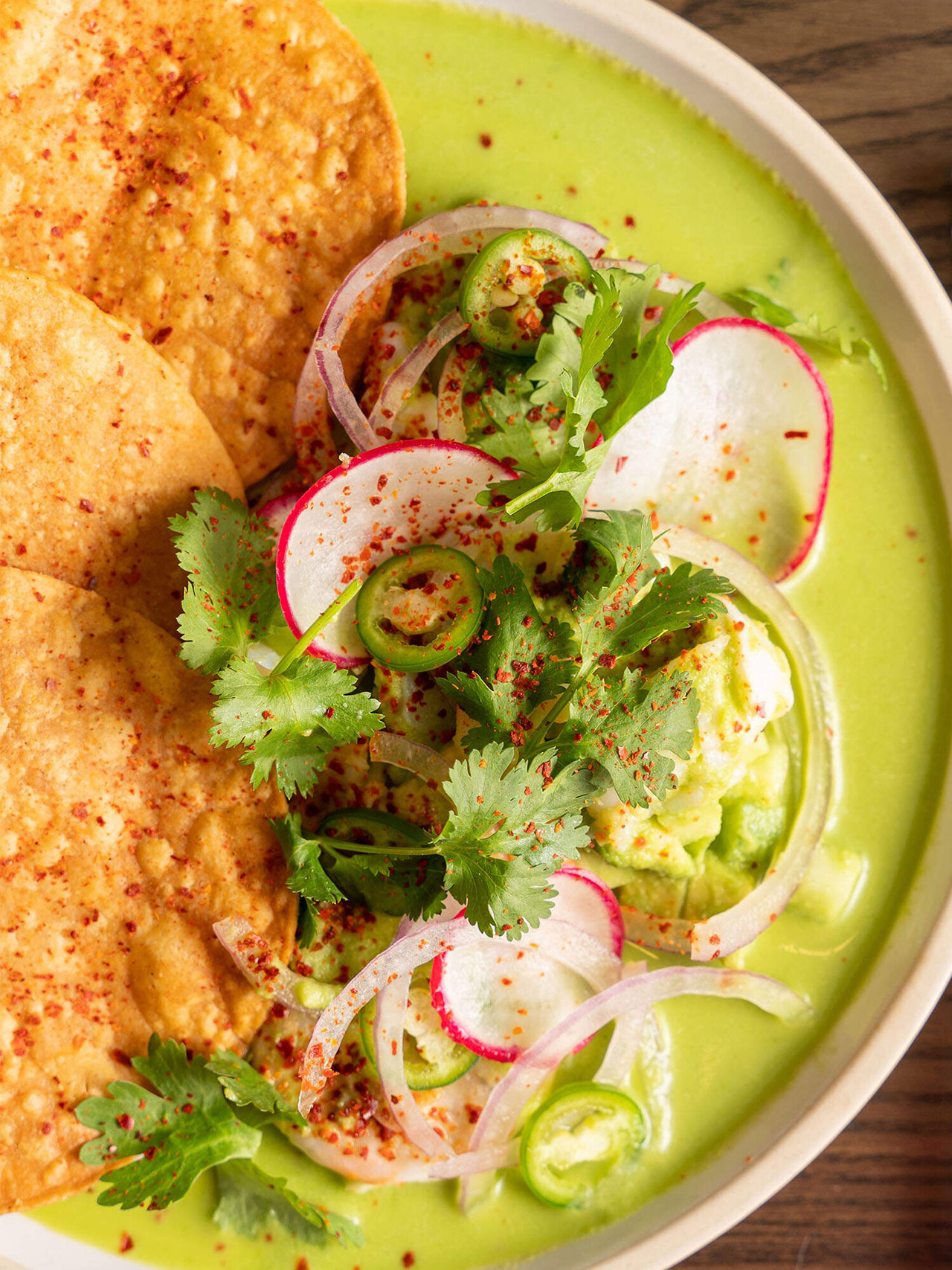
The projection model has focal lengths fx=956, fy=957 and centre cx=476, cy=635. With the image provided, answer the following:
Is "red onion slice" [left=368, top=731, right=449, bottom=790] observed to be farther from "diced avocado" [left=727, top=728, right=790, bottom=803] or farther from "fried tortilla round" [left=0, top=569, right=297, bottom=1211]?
"diced avocado" [left=727, top=728, right=790, bottom=803]

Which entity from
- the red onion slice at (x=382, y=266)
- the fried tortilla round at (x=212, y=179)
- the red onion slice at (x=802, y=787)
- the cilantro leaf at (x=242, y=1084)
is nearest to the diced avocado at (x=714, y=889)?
the red onion slice at (x=802, y=787)

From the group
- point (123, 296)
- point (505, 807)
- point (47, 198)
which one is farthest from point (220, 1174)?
point (47, 198)

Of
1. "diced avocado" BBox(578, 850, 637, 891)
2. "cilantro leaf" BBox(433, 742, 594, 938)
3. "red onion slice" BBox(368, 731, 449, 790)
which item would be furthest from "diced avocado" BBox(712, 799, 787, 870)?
"red onion slice" BBox(368, 731, 449, 790)

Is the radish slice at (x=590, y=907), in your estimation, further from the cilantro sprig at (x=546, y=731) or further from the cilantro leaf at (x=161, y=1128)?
the cilantro leaf at (x=161, y=1128)

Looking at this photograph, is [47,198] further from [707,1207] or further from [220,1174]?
[707,1207]

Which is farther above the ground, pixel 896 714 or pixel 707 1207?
pixel 896 714
